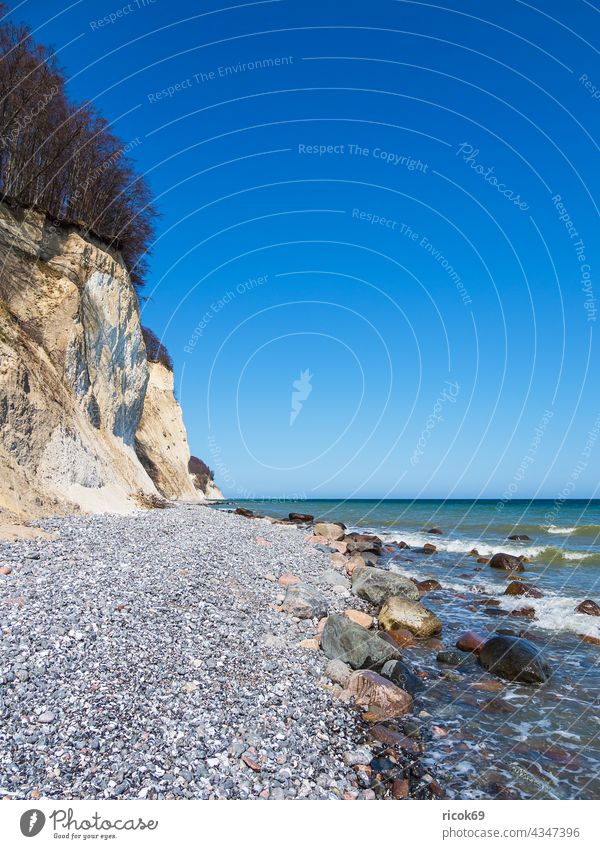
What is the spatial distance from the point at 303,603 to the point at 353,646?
7.33 ft

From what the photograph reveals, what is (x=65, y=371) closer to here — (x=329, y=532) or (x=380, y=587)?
(x=380, y=587)

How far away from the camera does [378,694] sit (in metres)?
8.20

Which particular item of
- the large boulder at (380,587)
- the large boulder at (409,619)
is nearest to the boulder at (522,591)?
the large boulder at (380,587)

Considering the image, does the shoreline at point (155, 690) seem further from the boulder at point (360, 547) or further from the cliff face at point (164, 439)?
the cliff face at point (164, 439)

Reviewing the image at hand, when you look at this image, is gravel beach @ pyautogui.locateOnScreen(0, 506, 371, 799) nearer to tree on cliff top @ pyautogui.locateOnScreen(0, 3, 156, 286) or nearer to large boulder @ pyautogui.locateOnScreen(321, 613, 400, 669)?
large boulder @ pyautogui.locateOnScreen(321, 613, 400, 669)

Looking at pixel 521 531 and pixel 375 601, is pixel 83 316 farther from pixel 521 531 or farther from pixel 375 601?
pixel 521 531

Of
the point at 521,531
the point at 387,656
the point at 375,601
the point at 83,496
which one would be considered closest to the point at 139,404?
the point at 83,496

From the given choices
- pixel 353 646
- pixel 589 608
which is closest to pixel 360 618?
pixel 353 646

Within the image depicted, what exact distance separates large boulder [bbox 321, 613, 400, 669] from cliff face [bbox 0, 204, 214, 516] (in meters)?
9.58

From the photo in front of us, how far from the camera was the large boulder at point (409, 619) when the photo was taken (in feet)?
41.1

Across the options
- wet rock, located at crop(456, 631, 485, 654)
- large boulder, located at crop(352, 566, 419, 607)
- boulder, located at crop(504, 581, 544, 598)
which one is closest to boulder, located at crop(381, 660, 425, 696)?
wet rock, located at crop(456, 631, 485, 654)

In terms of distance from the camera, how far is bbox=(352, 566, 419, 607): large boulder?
48.8 ft
